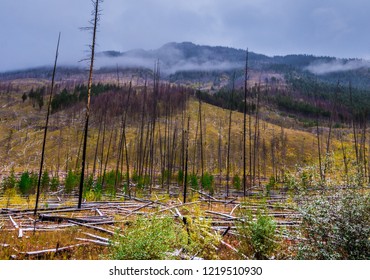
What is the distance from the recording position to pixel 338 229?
604 centimetres

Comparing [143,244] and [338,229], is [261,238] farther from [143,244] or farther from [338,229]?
[143,244]

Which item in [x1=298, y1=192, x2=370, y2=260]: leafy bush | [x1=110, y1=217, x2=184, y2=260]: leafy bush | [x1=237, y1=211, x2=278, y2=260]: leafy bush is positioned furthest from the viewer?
[x1=237, y1=211, x2=278, y2=260]: leafy bush

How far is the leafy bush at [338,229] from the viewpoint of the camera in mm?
5879

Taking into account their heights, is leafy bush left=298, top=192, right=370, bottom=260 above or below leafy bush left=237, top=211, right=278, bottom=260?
above

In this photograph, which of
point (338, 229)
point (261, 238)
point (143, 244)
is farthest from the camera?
point (261, 238)

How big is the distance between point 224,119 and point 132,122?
27.8 meters

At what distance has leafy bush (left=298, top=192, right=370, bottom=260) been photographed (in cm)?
588

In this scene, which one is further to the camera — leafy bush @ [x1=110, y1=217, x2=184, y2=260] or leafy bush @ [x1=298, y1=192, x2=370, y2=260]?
leafy bush @ [x1=298, y1=192, x2=370, y2=260]

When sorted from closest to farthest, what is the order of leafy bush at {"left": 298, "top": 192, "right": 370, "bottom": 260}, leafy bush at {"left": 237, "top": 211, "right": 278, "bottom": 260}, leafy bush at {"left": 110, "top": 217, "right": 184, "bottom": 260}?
leafy bush at {"left": 110, "top": 217, "right": 184, "bottom": 260} → leafy bush at {"left": 298, "top": 192, "right": 370, "bottom": 260} → leafy bush at {"left": 237, "top": 211, "right": 278, "bottom": 260}

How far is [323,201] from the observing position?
21.2 ft

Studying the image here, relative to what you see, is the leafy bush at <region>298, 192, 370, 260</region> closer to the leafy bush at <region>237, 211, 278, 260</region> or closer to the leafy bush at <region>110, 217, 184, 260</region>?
the leafy bush at <region>237, 211, 278, 260</region>

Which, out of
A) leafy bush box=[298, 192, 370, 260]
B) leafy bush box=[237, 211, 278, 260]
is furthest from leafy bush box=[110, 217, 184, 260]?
leafy bush box=[298, 192, 370, 260]

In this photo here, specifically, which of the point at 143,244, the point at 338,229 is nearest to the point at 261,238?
the point at 338,229
